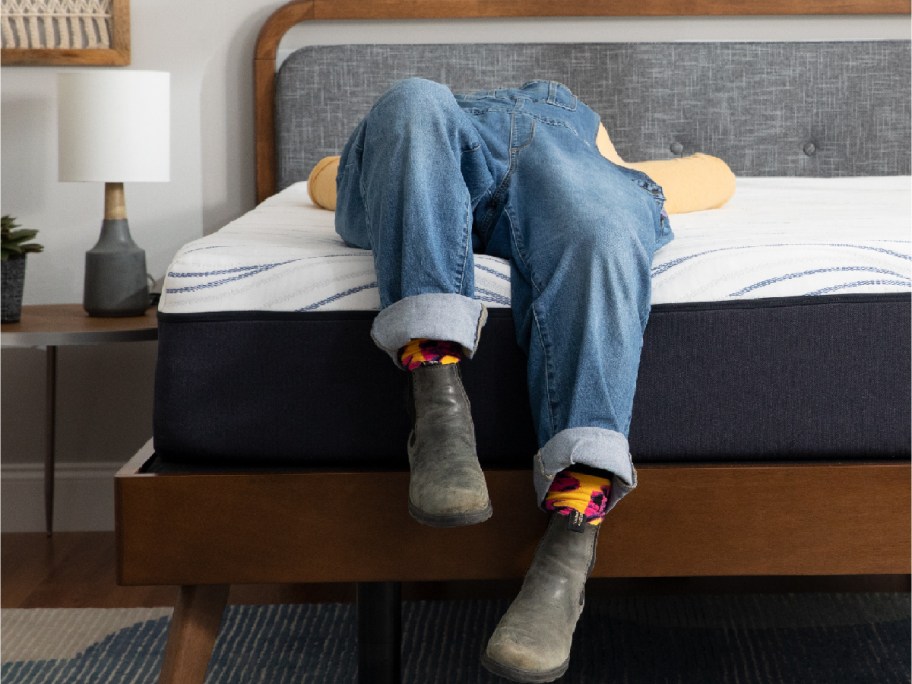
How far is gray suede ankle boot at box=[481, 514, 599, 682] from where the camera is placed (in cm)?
94

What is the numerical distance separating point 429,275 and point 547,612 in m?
0.35

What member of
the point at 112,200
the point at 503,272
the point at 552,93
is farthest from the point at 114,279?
the point at 503,272

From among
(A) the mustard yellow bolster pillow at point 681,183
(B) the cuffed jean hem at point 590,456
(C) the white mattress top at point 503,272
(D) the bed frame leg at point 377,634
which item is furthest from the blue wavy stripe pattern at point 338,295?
A: (A) the mustard yellow bolster pillow at point 681,183

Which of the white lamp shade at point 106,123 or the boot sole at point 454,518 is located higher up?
the white lamp shade at point 106,123

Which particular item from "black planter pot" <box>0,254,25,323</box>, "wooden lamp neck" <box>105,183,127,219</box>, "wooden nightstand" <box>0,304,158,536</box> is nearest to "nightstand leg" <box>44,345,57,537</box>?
"wooden nightstand" <box>0,304,158,536</box>

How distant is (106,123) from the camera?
1.99 m

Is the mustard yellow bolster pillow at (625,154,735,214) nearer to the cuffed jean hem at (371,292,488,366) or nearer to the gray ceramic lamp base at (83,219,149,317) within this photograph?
the cuffed jean hem at (371,292,488,366)

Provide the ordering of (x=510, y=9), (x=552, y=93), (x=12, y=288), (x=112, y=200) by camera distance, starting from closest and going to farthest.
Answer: (x=552, y=93), (x=12, y=288), (x=112, y=200), (x=510, y=9)

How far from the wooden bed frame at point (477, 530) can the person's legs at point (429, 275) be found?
4.1 inches

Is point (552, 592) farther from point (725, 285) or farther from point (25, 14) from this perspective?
point (25, 14)

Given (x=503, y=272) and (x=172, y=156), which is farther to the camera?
(x=172, y=156)

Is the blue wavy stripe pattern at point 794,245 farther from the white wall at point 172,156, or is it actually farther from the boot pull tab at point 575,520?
the white wall at point 172,156

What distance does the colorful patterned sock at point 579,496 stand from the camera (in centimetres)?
100

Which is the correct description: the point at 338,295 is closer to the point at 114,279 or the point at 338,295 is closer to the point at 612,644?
the point at 612,644
